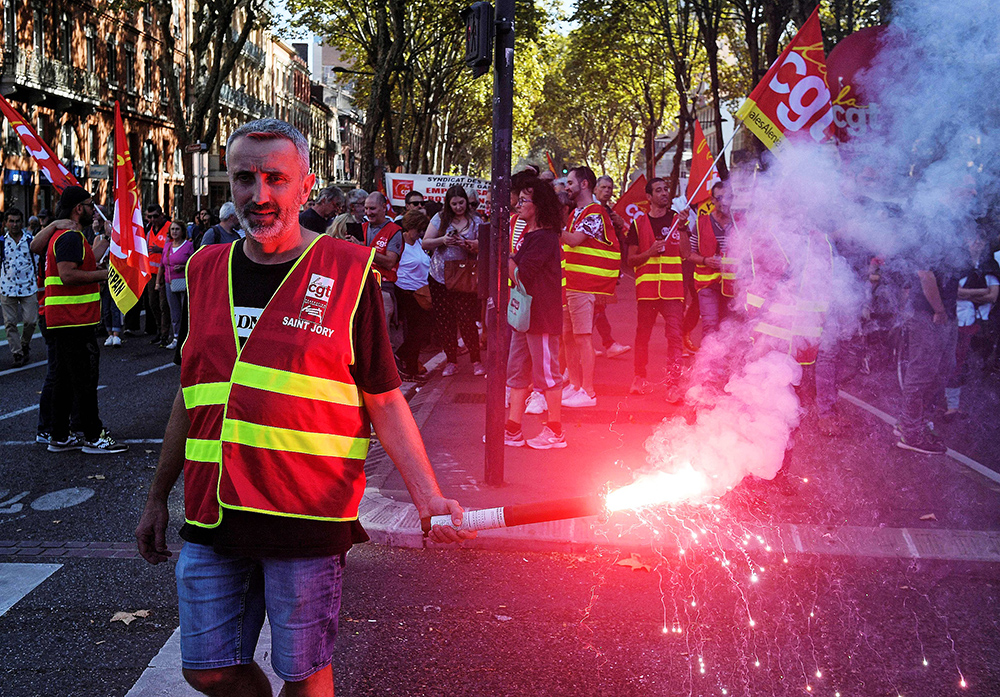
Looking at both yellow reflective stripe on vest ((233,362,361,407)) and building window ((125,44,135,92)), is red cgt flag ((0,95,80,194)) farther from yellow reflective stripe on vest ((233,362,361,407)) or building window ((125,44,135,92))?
building window ((125,44,135,92))

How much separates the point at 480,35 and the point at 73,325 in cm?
355

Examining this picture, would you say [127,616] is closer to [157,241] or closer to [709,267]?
[709,267]

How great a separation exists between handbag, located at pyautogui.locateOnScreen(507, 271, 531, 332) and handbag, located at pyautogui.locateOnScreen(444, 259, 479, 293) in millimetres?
3693

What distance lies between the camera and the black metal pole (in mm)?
5754

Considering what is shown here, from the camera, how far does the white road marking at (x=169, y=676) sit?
3.42 meters

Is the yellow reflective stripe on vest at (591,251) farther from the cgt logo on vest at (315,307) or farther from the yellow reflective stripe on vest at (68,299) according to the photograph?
the cgt logo on vest at (315,307)

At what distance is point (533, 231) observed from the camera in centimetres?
695

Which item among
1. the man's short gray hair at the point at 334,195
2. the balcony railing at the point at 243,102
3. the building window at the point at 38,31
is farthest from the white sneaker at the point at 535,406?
the balcony railing at the point at 243,102

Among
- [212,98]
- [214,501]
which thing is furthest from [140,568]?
[212,98]

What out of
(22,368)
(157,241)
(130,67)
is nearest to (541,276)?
(22,368)

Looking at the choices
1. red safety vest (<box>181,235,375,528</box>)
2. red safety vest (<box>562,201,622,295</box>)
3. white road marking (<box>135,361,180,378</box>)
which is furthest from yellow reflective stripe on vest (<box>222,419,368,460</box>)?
white road marking (<box>135,361,180,378</box>)

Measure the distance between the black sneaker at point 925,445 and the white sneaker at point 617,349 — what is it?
5.03 metres

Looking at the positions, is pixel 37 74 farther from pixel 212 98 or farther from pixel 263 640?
pixel 263 640

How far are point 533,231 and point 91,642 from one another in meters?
4.14
